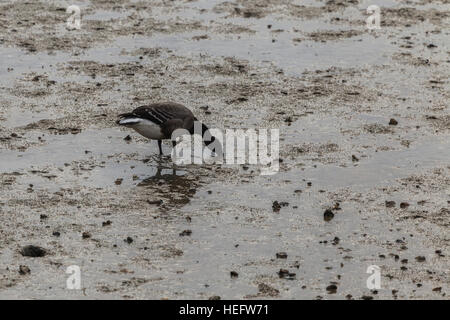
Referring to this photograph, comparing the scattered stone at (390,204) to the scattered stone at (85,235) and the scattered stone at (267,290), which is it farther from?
the scattered stone at (85,235)

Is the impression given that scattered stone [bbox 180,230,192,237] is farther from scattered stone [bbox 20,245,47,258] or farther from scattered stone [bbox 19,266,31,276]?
scattered stone [bbox 19,266,31,276]

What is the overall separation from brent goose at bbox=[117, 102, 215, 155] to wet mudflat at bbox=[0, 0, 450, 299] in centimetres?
44

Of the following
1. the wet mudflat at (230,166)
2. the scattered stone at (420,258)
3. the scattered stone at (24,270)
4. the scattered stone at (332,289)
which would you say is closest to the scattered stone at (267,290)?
the wet mudflat at (230,166)

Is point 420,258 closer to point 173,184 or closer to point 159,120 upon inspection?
point 173,184

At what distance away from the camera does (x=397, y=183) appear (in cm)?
1200

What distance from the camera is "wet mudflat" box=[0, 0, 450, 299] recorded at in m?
9.64

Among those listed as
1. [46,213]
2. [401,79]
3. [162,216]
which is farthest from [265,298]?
[401,79]

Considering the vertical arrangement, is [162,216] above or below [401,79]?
below

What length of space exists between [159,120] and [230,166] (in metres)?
1.18

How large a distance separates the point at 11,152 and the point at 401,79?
277 inches

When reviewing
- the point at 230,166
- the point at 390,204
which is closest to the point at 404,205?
the point at 390,204
